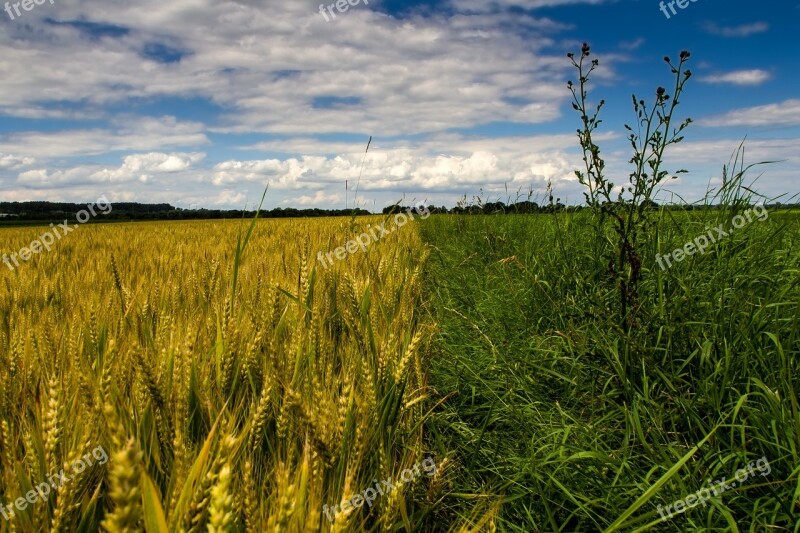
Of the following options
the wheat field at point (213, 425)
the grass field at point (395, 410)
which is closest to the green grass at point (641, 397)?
the grass field at point (395, 410)

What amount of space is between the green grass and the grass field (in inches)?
0.4

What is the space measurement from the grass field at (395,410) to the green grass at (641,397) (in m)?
0.01

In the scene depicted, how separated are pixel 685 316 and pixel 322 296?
1452mm

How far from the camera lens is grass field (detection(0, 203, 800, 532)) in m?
0.89

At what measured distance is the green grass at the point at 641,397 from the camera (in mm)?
1251

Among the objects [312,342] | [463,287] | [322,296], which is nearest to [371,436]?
[312,342]

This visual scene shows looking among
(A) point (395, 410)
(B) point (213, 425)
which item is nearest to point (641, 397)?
(A) point (395, 410)

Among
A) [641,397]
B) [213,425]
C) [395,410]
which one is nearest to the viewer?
[213,425]

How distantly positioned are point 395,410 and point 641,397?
0.76 m

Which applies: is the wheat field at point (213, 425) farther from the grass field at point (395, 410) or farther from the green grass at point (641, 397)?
the green grass at point (641, 397)

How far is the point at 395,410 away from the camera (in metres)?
1.38

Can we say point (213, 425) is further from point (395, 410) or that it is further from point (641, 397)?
point (641, 397)

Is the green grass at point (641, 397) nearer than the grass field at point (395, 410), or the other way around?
the grass field at point (395, 410)

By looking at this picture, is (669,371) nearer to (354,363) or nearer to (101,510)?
(354,363)
